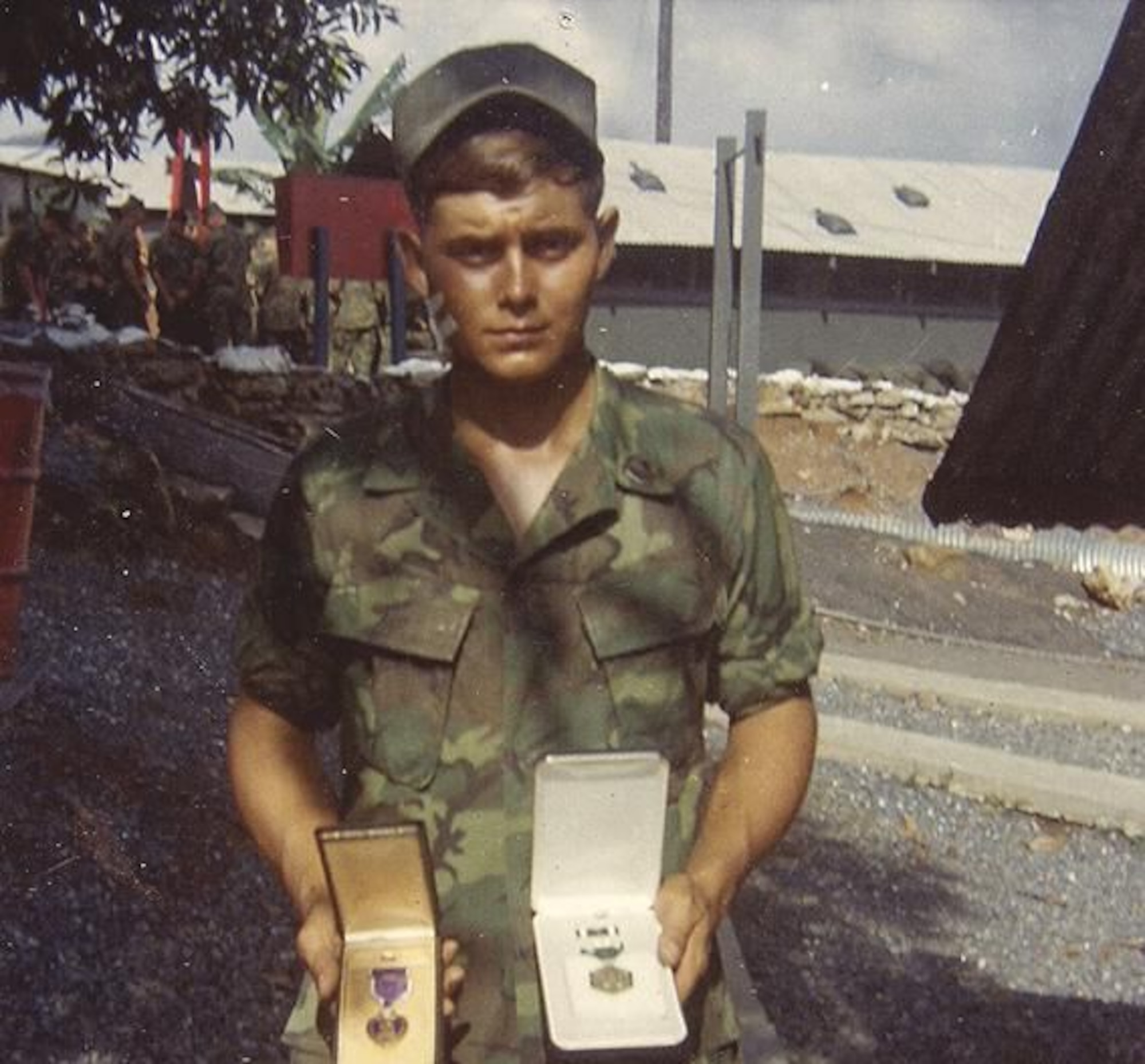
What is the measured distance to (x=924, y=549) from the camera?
46.1 feet

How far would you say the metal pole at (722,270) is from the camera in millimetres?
12328

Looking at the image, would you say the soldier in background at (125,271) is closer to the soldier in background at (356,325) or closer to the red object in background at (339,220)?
the red object in background at (339,220)

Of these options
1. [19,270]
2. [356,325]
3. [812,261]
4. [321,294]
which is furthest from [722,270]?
[812,261]

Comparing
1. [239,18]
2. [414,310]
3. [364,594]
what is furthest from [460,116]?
[414,310]

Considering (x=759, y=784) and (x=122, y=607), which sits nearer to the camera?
(x=759, y=784)

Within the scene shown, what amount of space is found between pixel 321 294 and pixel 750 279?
15.7ft

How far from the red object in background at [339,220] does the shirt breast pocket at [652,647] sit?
13.9 m

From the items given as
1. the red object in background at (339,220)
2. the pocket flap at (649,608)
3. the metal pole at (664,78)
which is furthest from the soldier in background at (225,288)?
the metal pole at (664,78)

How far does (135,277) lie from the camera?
16.8 m

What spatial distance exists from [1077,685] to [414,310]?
1127 cm

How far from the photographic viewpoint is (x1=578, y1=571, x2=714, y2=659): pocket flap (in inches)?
75.7

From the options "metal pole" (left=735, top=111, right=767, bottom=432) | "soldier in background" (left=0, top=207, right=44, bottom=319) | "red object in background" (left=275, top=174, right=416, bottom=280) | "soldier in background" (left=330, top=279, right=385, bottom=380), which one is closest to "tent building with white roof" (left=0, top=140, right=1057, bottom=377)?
"soldier in background" (left=330, top=279, right=385, bottom=380)

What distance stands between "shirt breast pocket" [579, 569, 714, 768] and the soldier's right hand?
387mm

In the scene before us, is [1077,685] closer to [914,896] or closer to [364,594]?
[914,896]
